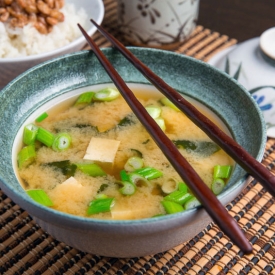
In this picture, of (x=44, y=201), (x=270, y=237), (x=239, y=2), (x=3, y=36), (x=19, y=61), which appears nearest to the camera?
(x=44, y=201)

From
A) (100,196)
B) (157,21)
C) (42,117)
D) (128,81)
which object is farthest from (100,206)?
(157,21)

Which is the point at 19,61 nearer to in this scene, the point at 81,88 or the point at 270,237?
the point at 81,88

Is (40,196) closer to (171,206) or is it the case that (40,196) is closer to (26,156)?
(26,156)

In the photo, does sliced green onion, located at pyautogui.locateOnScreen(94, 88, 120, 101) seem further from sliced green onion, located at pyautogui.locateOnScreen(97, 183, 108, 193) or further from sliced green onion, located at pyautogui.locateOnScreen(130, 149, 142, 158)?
sliced green onion, located at pyautogui.locateOnScreen(97, 183, 108, 193)

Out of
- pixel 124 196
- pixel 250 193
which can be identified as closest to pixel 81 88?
pixel 124 196

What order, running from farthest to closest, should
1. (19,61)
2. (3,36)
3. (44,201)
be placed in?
1. (3,36)
2. (19,61)
3. (44,201)

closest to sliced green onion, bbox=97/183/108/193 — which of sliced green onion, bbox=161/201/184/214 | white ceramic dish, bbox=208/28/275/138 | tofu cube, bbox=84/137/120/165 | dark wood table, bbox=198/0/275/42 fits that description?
tofu cube, bbox=84/137/120/165
